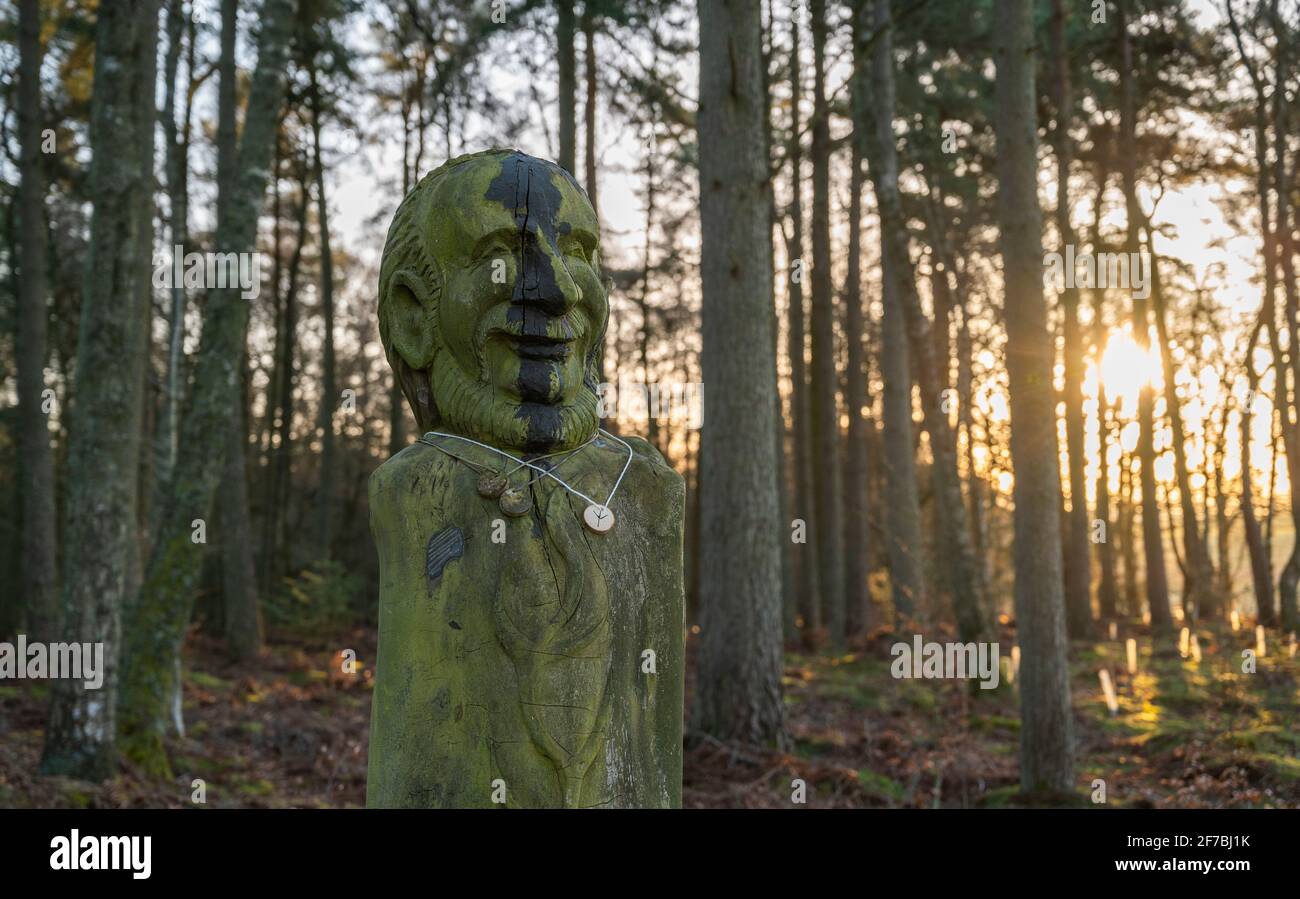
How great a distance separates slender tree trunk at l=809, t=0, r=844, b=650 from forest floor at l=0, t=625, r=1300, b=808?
7.98 ft

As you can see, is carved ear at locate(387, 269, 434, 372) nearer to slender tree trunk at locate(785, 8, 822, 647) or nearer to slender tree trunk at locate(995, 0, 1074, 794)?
slender tree trunk at locate(995, 0, 1074, 794)

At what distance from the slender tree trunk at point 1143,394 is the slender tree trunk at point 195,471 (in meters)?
13.6

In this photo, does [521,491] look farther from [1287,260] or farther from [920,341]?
[1287,260]

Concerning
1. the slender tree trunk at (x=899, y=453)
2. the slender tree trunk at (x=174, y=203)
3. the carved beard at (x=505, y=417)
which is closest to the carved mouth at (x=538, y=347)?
the carved beard at (x=505, y=417)

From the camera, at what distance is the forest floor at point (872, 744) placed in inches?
320

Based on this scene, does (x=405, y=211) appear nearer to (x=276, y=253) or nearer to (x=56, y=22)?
(x=56, y=22)

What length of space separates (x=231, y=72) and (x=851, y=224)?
10709mm

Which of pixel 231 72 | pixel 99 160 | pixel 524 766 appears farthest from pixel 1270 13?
pixel 524 766

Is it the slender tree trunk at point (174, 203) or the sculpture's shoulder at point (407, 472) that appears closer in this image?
the sculpture's shoulder at point (407, 472)

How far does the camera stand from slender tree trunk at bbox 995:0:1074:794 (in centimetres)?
773

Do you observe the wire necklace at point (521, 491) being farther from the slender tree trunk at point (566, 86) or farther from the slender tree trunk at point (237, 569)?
the slender tree trunk at point (237, 569)

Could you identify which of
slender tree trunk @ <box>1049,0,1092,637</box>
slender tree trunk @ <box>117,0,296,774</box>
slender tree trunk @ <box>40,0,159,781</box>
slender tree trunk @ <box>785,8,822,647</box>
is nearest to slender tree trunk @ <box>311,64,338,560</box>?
slender tree trunk @ <box>785,8,822,647</box>

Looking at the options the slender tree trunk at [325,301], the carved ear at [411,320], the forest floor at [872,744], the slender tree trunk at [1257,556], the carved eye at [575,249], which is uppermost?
the slender tree trunk at [325,301]

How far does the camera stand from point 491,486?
2.96 m
